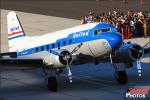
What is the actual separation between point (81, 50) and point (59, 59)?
75.5 inches

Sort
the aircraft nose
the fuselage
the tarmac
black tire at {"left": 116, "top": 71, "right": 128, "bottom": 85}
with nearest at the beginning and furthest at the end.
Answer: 1. the aircraft nose
2. the tarmac
3. the fuselage
4. black tire at {"left": 116, "top": 71, "right": 128, "bottom": 85}

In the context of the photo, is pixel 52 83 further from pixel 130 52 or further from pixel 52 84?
pixel 130 52

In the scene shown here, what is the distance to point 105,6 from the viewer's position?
75.9m

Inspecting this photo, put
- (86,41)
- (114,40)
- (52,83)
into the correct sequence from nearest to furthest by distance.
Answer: (114,40) → (52,83) → (86,41)

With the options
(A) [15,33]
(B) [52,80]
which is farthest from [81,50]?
(A) [15,33]

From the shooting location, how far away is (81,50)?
30.5m

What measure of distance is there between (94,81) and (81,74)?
2.70 metres

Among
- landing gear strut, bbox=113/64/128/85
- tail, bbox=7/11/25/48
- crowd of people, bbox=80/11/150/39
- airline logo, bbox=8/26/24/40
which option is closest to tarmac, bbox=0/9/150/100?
landing gear strut, bbox=113/64/128/85

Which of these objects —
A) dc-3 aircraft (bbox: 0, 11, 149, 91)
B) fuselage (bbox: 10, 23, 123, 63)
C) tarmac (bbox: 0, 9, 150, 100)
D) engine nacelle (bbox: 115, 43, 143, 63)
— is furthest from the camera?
engine nacelle (bbox: 115, 43, 143, 63)

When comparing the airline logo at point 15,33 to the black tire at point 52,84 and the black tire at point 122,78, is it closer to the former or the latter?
the black tire at point 52,84

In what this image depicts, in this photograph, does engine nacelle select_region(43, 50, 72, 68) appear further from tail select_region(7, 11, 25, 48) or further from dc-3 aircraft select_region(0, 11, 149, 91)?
tail select_region(7, 11, 25, 48)

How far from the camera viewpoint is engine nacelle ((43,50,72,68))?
29.2 m

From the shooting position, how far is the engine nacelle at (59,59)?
2922 centimetres

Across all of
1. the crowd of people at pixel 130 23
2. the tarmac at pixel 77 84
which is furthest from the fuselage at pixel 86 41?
the crowd of people at pixel 130 23
